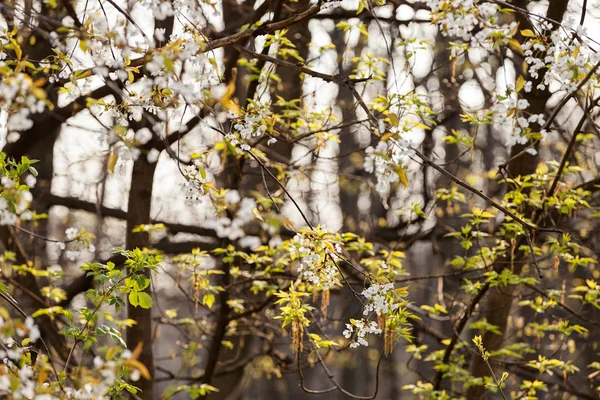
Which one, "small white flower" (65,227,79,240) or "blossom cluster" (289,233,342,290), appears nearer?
"blossom cluster" (289,233,342,290)

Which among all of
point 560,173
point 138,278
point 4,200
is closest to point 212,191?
point 138,278

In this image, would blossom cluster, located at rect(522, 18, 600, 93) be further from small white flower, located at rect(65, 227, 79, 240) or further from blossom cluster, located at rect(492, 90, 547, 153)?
small white flower, located at rect(65, 227, 79, 240)

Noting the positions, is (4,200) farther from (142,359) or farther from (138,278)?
(142,359)

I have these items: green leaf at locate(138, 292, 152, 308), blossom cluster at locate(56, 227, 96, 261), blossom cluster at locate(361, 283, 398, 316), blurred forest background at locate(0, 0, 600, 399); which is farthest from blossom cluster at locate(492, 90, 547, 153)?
blossom cluster at locate(56, 227, 96, 261)

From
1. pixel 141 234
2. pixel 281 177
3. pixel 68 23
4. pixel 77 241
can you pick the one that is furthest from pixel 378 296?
pixel 141 234

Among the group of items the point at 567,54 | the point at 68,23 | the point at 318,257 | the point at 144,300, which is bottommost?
the point at 144,300

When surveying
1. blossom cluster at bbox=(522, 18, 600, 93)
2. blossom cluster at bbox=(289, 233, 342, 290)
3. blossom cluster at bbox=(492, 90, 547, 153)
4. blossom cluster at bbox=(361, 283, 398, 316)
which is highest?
blossom cluster at bbox=(522, 18, 600, 93)

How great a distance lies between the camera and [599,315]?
6781 millimetres

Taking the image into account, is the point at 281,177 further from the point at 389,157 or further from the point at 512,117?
the point at 389,157

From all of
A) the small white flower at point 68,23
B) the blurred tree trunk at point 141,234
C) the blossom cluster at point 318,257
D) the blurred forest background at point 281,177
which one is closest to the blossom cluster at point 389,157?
the blurred forest background at point 281,177

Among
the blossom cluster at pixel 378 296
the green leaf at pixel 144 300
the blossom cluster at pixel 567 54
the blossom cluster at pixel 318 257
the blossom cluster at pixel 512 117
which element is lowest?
the green leaf at pixel 144 300

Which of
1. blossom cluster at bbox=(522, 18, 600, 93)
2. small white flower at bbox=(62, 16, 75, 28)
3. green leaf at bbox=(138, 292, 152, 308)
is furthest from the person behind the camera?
green leaf at bbox=(138, 292, 152, 308)

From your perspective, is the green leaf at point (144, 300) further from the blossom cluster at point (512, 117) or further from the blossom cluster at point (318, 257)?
the blossom cluster at point (512, 117)

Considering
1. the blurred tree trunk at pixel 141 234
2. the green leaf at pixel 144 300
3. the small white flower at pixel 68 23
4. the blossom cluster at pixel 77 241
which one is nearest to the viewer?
the small white flower at pixel 68 23
